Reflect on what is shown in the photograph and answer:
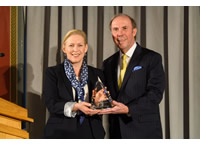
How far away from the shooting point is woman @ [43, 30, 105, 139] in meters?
2.48

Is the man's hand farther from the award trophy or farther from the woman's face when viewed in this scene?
the woman's face

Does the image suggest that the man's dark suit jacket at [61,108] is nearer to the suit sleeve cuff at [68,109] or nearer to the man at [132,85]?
the suit sleeve cuff at [68,109]

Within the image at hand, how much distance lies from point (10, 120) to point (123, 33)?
1.22 m

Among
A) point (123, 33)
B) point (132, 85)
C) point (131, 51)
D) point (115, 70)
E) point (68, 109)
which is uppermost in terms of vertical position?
point (123, 33)

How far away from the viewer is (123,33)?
2.66m

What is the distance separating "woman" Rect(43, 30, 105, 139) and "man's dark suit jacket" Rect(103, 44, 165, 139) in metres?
0.12

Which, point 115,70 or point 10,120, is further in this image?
point 115,70

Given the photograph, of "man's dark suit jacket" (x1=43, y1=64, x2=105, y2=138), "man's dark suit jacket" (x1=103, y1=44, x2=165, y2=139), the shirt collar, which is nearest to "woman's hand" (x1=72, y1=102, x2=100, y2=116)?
"man's dark suit jacket" (x1=43, y1=64, x2=105, y2=138)

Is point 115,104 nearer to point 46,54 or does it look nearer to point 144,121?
point 144,121

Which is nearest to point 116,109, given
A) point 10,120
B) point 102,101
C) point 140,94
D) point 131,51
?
point 102,101

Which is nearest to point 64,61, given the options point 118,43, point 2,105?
point 118,43

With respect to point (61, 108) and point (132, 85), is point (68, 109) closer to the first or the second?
point (61, 108)

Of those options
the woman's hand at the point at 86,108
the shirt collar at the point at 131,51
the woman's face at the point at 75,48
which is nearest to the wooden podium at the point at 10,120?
the woman's hand at the point at 86,108

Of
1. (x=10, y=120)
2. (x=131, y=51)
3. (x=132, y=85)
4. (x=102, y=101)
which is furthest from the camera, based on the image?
(x=131, y=51)
